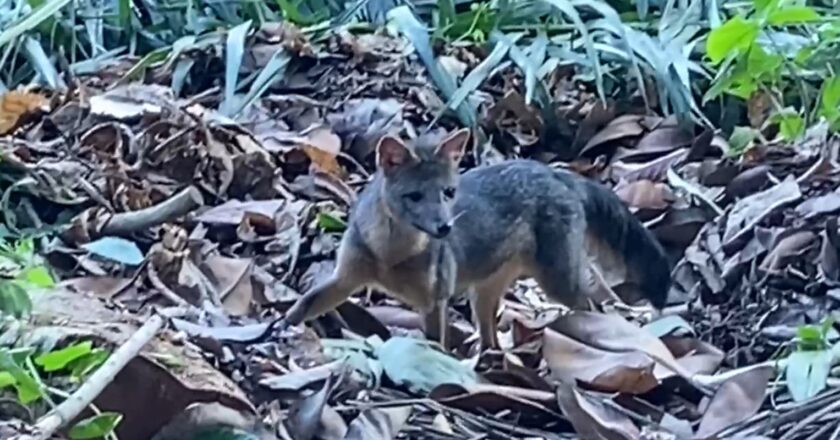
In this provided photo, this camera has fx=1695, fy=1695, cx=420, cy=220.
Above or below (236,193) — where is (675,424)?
above

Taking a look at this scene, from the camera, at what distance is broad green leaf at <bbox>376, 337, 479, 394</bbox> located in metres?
3.52

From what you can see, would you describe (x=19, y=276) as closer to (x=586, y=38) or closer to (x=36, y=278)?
(x=36, y=278)

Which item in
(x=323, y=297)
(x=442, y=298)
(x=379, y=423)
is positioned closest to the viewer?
→ (x=379, y=423)

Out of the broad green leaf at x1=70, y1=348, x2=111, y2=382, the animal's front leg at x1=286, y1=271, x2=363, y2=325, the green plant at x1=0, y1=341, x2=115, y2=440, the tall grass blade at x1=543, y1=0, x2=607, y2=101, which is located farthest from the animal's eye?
the tall grass blade at x1=543, y1=0, x2=607, y2=101

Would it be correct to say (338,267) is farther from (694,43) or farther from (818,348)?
(694,43)

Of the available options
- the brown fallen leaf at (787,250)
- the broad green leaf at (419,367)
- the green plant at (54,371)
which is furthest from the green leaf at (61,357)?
the brown fallen leaf at (787,250)

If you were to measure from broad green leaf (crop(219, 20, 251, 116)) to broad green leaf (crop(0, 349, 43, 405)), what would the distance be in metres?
3.46

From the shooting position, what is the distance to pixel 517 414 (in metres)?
3.41

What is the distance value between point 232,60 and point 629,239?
2.10 metres

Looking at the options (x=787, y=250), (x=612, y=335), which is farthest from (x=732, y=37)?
(x=787, y=250)

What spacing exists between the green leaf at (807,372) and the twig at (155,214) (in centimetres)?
207

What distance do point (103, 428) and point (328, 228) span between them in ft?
8.43

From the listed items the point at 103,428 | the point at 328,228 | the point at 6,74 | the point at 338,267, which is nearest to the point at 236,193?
the point at 328,228

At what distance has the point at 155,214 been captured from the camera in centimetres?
488
